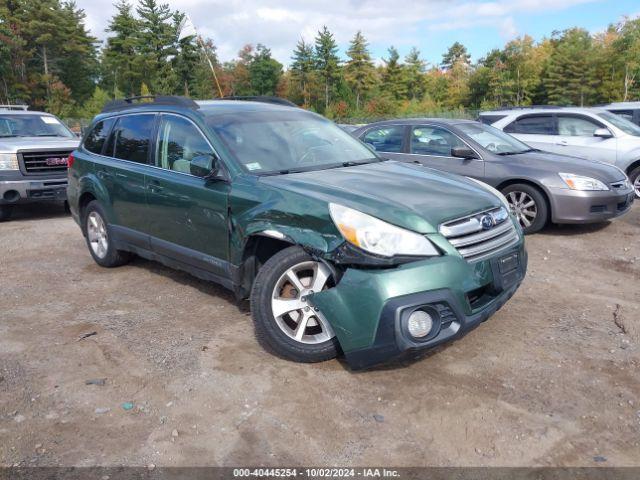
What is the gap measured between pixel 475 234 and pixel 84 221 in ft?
14.5

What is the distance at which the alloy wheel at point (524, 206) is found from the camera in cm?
716

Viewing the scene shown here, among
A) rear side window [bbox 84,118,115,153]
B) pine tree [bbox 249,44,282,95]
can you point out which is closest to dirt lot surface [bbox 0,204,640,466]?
rear side window [bbox 84,118,115,153]

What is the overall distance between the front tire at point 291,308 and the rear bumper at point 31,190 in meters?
6.68

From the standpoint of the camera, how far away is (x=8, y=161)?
877cm

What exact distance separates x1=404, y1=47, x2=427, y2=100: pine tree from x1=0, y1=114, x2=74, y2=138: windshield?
221 ft

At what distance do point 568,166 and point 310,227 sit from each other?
4929mm

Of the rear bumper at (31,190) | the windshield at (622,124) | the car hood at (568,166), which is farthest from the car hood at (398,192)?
the windshield at (622,124)

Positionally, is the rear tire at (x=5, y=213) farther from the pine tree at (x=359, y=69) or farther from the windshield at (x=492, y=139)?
the pine tree at (x=359, y=69)

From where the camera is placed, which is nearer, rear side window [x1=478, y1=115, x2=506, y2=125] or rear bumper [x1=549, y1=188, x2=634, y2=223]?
rear bumper [x1=549, y1=188, x2=634, y2=223]

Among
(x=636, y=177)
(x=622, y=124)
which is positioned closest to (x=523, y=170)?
(x=636, y=177)

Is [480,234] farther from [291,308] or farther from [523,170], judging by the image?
[523,170]

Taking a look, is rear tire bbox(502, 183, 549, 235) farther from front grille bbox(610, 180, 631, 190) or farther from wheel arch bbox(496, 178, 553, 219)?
front grille bbox(610, 180, 631, 190)

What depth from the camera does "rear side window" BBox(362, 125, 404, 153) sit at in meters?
8.20

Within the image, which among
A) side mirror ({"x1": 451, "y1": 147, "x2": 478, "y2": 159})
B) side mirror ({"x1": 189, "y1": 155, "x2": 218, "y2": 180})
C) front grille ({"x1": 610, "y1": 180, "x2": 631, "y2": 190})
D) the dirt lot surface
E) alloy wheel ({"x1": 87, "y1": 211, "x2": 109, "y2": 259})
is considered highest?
side mirror ({"x1": 189, "y1": 155, "x2": 218, "y2": 180})
